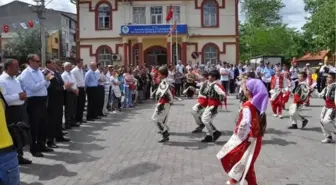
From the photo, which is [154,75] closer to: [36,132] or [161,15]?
[36,132]

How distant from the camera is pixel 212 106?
11.4 meters

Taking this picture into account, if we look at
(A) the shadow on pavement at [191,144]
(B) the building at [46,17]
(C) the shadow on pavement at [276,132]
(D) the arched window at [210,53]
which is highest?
(B) the building at [46,17]

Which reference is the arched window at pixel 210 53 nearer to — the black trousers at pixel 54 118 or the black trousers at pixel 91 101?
the black trousers at pixel 91 101

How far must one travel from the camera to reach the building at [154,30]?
39.9m

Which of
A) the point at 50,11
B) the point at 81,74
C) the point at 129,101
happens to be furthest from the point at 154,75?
the point at 50,11

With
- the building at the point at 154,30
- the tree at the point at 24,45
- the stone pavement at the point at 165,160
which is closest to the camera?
the stone pavement at the point at 165,160

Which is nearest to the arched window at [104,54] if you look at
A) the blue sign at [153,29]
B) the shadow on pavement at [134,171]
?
the blue sign at [153,29]

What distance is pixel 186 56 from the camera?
132 feet

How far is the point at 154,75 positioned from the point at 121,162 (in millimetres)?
14940

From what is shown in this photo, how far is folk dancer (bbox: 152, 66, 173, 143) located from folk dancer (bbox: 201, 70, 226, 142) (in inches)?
34.4

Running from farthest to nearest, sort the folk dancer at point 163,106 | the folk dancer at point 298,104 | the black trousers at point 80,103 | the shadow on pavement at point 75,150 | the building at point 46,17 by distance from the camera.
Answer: the building at point 46,17, the black trousers at point 80,103, the folk dancer at point 298,104, the folk dancer at point 163,106, the shadow on pavement at point 75,150

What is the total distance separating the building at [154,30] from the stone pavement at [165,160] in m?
26.5

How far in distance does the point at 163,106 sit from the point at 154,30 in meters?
28.2

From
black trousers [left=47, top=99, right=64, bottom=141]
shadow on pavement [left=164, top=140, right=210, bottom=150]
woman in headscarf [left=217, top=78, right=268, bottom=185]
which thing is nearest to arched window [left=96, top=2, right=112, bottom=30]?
black trousers [left=47, top=99, right=64, bottom=141]
